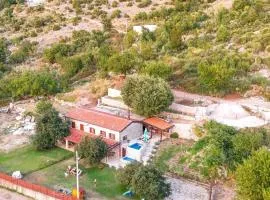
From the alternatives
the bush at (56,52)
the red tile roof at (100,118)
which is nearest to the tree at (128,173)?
the red tile roof at (100,118)

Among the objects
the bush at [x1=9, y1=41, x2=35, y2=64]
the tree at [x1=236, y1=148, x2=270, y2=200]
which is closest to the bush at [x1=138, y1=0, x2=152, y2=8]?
the bush at [x1=9, y1=41, x2=35, y2=64]

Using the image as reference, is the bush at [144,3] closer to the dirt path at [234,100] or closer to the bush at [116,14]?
the bush at [116,14]

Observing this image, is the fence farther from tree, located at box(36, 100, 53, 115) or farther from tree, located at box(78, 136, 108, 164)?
tree, located at box(36, 100, 53, 115)

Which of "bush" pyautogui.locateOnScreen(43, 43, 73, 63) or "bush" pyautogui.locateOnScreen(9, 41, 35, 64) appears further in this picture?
"bush" pyautogui.locateOnScreen(9, 41, 35, 64)

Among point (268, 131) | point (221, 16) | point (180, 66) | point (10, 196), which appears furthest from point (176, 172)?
point (221, 16)

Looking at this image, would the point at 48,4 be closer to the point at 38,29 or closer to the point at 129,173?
the point at 38,29

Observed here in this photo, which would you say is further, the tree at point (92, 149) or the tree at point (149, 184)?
the tree at point (92, 149)

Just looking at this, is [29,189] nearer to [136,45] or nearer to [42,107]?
[42,107]
